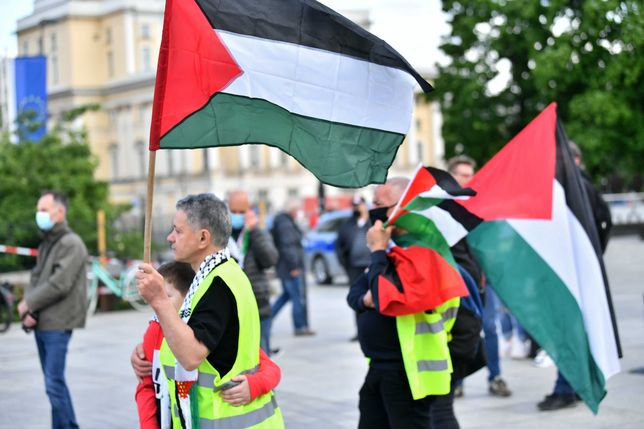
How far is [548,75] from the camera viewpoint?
→ 3503 centimetres

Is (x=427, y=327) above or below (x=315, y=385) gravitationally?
above

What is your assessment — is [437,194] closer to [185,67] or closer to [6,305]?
[185,67]

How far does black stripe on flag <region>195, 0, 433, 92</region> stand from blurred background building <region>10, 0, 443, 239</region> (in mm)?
80126

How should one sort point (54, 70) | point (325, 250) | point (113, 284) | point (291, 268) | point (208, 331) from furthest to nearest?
point (54, 70) < point (325, 250) < point (113, 284) < point (291, 268) < point (208, 331)

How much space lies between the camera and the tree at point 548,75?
1362 inches

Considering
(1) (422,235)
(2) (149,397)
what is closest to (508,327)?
(1) (422,235)

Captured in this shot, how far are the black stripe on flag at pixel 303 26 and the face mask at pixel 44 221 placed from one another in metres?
3.50

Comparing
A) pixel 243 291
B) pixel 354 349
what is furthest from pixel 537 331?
pixel 354 349

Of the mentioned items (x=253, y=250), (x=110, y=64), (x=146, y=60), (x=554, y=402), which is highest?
(x=146, y=60)

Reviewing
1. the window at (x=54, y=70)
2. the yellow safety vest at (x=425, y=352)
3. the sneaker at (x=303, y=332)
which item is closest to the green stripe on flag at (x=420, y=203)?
the yellow safety vest at (x=425, y=352)

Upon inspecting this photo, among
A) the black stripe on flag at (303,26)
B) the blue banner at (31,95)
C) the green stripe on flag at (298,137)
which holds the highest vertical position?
the blue banner at (31,95)

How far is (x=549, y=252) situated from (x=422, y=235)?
6.61 ft

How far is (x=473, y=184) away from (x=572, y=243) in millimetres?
793

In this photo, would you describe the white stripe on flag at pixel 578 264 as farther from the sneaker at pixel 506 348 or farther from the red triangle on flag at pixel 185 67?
the sneaker at pixel 506 348
